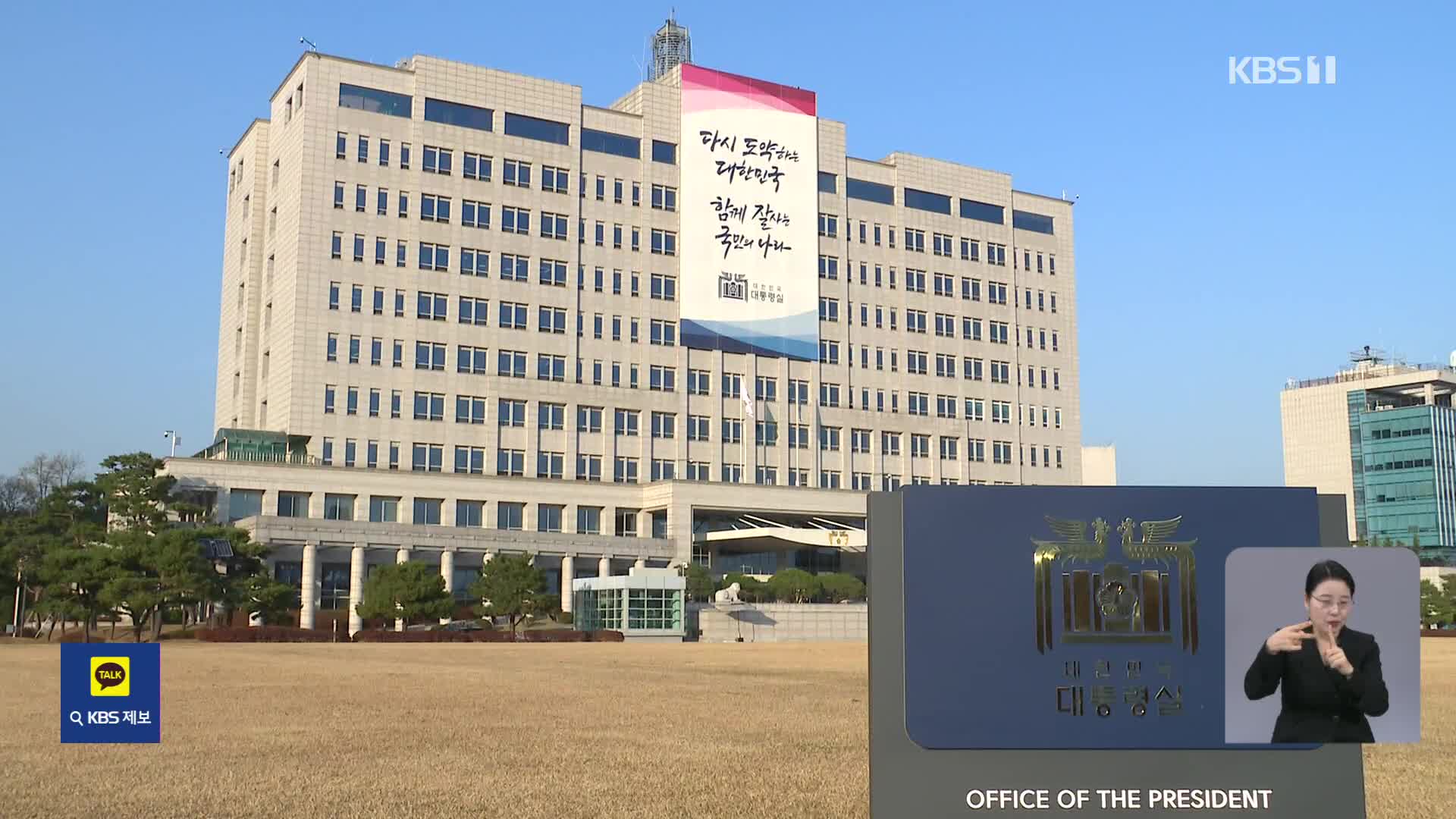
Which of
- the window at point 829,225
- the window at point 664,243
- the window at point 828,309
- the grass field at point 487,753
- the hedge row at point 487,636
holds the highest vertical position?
the window at point 829,225

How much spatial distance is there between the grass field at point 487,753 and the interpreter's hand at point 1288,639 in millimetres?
5120

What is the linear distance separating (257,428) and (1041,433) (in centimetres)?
7556

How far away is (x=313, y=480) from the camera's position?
103 m

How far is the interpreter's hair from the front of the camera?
6914 millimetres

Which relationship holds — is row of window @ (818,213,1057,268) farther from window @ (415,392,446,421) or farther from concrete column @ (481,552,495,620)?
concrete column @ (481,552,495,620)

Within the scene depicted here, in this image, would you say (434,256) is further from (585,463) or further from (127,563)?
(127,563)

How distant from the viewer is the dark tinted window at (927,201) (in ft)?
Result: 440

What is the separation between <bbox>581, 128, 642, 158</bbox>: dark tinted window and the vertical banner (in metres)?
4.07

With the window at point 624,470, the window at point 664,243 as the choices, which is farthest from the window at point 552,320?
the window at point 624,470

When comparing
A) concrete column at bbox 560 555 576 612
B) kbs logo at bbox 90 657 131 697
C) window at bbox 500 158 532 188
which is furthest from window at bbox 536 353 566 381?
kbs logo at bbox 90 657 131 697

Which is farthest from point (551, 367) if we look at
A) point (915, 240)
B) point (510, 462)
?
point (915, 240)

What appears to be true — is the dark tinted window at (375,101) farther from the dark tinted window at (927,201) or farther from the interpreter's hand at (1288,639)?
the interpreter's hand at (1288,639)

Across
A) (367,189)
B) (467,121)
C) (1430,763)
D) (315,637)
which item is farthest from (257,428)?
(1430,763)

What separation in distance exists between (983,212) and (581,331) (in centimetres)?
4540
